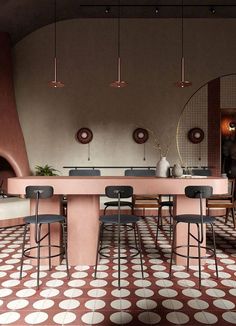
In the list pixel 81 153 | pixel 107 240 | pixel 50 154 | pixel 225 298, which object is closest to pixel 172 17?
pixel 81 153

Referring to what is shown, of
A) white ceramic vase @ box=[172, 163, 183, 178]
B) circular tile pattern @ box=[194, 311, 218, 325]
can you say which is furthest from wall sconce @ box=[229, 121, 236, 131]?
circular tile pattern @ box=[194, 311, 218, 325]

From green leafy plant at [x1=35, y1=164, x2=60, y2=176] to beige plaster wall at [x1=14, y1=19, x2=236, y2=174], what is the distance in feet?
0.41

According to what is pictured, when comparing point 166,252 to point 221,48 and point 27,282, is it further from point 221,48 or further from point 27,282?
point 221,48

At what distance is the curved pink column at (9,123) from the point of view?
5582 mm

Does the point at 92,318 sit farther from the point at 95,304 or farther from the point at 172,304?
the point at 172,304

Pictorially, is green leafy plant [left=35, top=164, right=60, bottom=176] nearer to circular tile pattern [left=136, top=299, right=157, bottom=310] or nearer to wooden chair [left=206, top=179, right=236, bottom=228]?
wooden chair [left=206, top=179, right=236, bottom=228]

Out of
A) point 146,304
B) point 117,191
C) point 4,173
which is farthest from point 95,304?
point 4,173

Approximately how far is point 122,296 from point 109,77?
483 centimetres

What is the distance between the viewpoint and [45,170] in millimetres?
6102

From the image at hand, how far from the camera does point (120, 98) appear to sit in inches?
254

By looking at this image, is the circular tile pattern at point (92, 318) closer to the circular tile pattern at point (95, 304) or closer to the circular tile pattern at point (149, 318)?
the circular tile pattern at point (95, 304)

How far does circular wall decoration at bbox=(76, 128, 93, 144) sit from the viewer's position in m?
6.40

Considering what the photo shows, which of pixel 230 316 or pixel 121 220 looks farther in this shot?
pixel 121 220

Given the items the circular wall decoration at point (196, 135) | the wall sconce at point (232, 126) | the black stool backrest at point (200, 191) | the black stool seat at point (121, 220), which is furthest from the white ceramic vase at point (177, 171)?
the wall sconce at point (232, 126)
